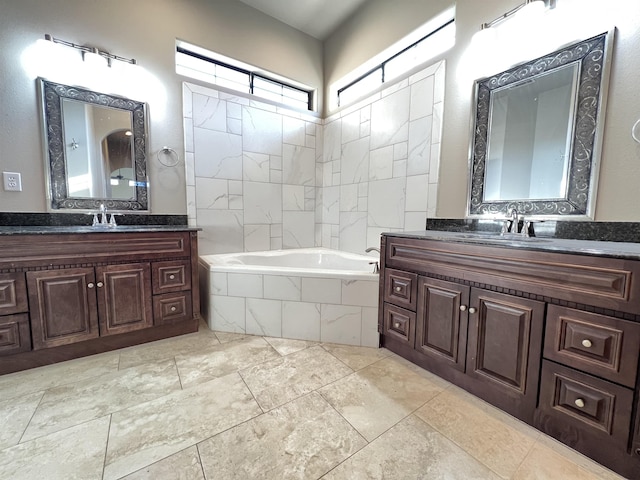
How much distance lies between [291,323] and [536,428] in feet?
4.95

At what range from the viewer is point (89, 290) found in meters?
1.71

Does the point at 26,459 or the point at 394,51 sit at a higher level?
the point at 394,51

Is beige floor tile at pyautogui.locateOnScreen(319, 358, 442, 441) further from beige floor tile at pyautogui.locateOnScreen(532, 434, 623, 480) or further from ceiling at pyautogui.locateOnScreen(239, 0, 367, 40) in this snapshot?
ceiling at pyautogui.locateOnScreen(239, 0, 367, 40)

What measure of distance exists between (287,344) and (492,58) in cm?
247

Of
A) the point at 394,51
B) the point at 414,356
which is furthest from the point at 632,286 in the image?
the point at 394,51

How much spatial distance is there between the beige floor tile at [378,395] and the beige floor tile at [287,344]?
471 millimetres

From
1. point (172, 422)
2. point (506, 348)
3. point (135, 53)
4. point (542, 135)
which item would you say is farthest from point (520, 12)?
point (172, 422)

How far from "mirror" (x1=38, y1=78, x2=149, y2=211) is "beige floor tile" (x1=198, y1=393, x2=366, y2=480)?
2.00 metres

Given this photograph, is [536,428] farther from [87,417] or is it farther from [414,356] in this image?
[87,417]

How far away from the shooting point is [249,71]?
110 inches

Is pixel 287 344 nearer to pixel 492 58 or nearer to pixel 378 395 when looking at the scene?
pixel 378 395

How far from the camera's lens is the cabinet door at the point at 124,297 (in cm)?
176

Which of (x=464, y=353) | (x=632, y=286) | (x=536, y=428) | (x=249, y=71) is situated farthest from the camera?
(x=249, y=71)

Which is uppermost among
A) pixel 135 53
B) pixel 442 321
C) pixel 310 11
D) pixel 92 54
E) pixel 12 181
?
pixel 310 11
